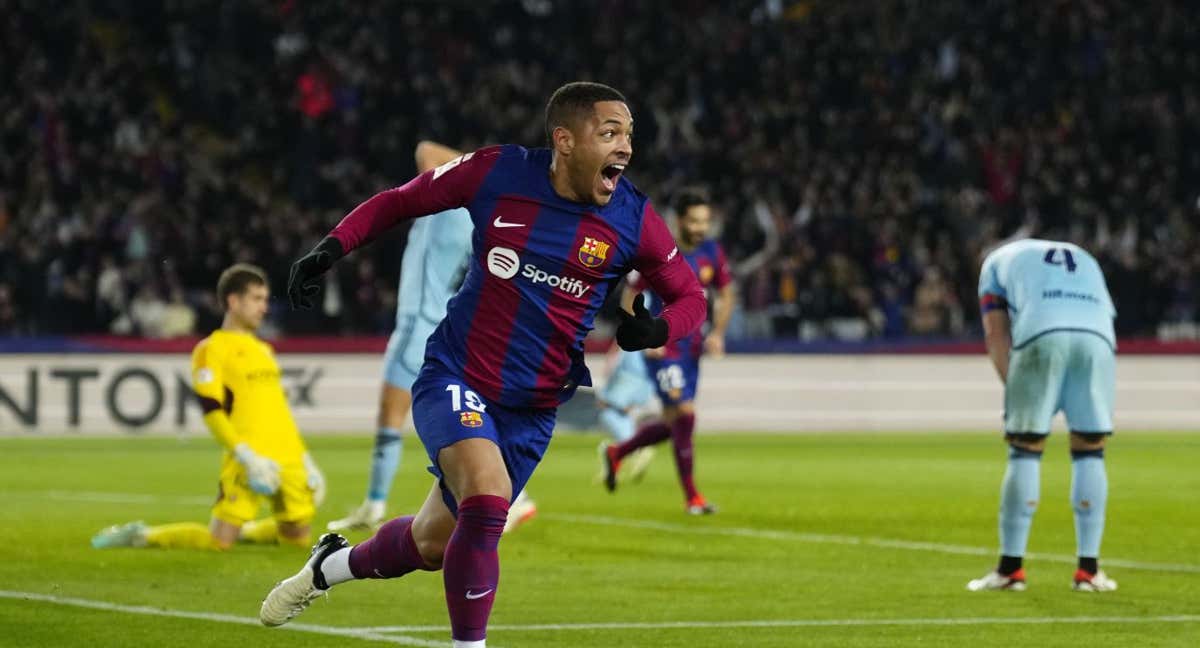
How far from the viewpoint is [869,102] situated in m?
31.2

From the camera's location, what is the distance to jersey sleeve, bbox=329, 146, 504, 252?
671cm

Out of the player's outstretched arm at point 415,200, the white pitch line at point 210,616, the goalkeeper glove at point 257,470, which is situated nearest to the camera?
the player's outstretched arm at point 415,200

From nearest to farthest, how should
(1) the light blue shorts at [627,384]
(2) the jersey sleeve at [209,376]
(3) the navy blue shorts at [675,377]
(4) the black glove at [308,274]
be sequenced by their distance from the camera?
(4) the black glove at [308,274] < (2) the jersey sleeve at [209,376] < (3) the navy blue shorts at [675,377] < (1) the light blue shorts at [627,384]

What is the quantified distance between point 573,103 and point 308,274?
107cm

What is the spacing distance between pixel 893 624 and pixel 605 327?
16.9 meters

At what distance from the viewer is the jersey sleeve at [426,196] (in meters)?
6.71

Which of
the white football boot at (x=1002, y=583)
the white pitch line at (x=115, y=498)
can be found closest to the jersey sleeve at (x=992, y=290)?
the white football boot at (x=1002, y=583)

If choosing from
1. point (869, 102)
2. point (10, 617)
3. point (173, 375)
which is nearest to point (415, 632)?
point (10, 617)

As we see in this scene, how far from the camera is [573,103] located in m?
6.73

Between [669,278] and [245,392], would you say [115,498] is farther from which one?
[669,278]

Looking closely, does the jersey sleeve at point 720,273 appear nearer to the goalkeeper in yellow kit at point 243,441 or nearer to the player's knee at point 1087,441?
the goalkeeper in yellow kit at point 243,441

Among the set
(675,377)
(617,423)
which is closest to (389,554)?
(675,377)

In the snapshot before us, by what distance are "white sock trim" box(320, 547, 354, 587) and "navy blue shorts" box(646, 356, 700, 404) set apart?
740cm

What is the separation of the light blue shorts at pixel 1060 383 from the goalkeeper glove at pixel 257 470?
391cm
